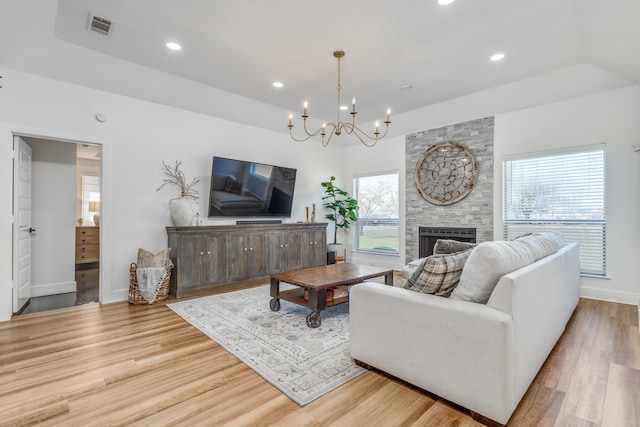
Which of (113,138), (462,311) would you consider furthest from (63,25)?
(462,311)

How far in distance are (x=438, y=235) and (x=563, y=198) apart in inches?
72.9

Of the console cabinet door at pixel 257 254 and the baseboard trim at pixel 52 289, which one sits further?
the console cabinet door at pixel 257 254

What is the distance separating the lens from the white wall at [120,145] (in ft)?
11.1

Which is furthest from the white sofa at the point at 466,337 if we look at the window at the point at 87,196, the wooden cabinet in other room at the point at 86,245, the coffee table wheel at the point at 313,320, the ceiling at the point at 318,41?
the window at the point at 87,196

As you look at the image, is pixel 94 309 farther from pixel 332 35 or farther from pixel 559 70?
pixel 559 70

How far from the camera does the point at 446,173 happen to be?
5414 millimetres

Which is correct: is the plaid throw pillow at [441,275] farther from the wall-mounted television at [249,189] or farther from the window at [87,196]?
the window at [87,196]

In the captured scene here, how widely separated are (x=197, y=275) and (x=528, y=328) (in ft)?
12.8

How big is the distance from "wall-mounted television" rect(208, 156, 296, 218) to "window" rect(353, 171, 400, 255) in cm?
176

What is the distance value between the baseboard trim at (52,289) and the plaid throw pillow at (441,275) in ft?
16.7

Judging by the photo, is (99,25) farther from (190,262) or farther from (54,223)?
(54,223)

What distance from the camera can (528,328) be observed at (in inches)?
72.1

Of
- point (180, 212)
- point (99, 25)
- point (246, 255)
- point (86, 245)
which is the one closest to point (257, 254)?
point (246, 255)

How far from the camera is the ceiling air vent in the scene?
299 cm
